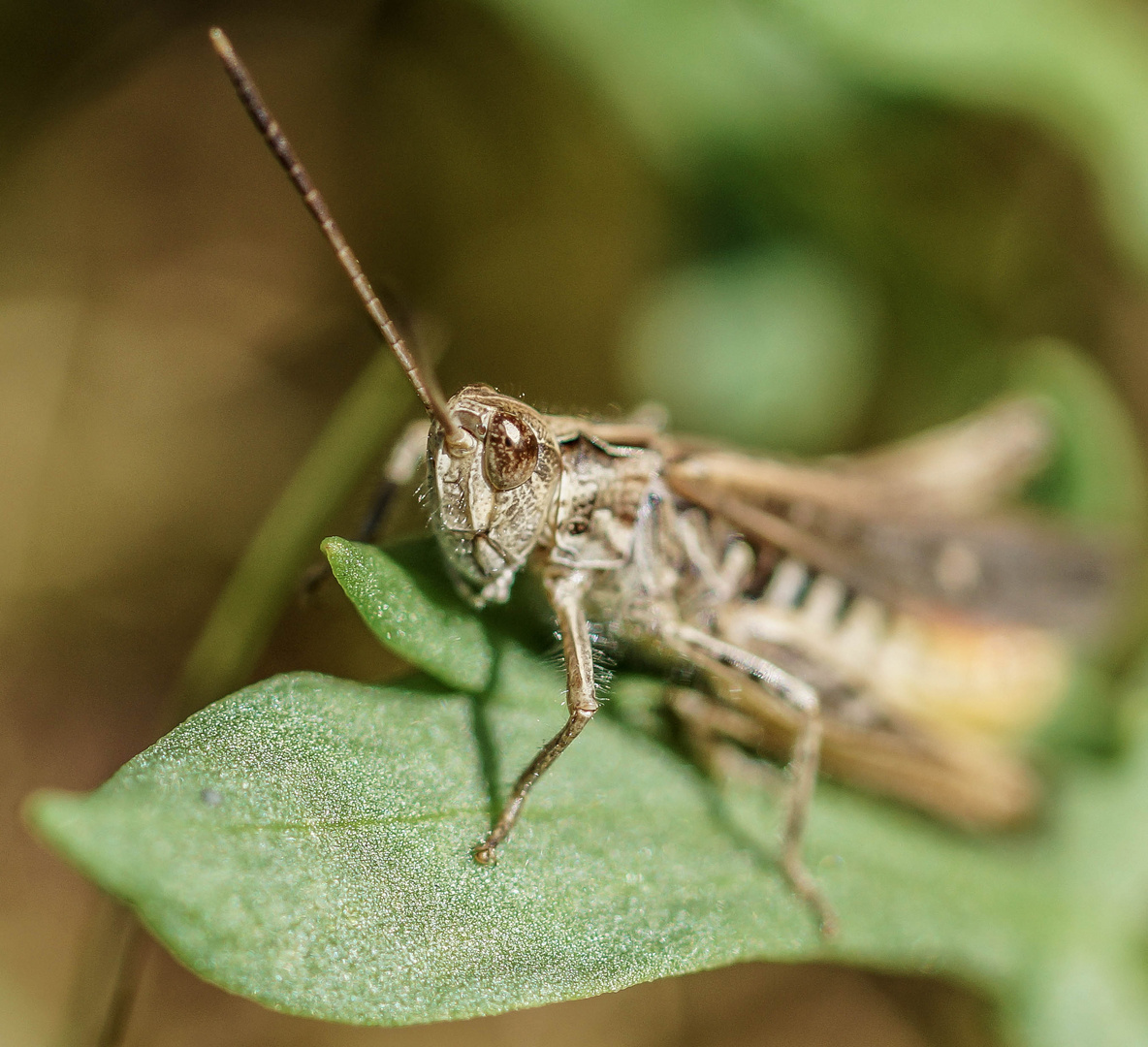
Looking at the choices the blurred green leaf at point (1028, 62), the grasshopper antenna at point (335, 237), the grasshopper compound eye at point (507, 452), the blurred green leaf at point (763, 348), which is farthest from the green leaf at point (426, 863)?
the blurred green leaf at point (1028, 62)

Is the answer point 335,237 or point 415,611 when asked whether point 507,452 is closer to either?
point 415,611

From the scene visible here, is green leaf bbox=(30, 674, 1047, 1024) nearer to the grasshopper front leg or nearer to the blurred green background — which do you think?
→ the grasshopper front leg

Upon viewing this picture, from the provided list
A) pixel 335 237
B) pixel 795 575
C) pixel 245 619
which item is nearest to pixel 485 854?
pixel 335 237

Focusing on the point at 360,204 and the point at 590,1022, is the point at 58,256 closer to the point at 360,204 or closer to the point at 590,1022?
the point at 360,204

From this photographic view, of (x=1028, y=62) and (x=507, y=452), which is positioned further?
(x=1028, y=62)

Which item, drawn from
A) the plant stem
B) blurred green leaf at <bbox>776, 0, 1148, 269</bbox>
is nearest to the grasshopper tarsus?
the plant stem

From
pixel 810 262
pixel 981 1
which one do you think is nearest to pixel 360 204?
pixel 810 262
